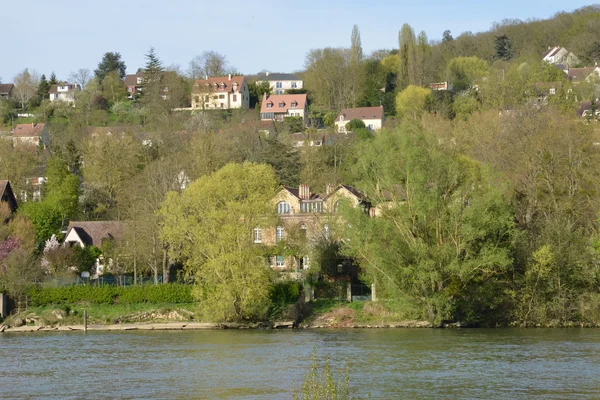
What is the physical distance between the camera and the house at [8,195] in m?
67.2

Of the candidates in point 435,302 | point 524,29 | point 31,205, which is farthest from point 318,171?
point 524,29

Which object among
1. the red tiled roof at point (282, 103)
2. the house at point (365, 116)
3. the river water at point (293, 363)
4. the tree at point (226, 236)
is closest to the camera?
the river water at point (293, 363)

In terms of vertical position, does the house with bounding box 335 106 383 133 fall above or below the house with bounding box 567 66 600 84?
below

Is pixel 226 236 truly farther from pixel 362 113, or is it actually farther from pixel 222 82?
pixel 222 82

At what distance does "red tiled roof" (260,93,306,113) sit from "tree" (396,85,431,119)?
13.7 meters

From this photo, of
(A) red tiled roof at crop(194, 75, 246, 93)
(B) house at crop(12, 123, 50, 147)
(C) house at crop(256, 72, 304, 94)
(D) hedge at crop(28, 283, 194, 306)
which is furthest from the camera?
(C) house at crop(256, 72, 304, 94)

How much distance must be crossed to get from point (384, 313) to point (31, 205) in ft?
94.7

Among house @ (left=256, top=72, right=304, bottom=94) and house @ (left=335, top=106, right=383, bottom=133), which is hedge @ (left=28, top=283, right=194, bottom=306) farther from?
house @ (left=256, top=72, right=304, bottom=94)

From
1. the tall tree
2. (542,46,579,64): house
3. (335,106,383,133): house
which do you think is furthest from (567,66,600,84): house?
(335,106,383,133): house

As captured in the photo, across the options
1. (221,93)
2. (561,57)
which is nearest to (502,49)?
(561,57)

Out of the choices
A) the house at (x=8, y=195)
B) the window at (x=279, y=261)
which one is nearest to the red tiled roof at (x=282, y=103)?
the house at (x=8, y=195)

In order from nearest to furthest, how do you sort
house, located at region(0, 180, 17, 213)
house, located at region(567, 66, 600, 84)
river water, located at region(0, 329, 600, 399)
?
river water, located at region(0, 329, 600, 399), house, located at region(0, 180, 17, 213), house, located at region(567, 66, 600, 84)

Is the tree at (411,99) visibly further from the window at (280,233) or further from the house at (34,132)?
the window at (280,233)

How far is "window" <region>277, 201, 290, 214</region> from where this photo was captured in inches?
2436
